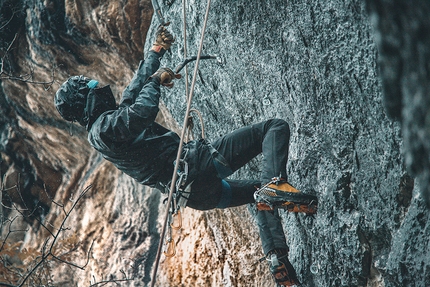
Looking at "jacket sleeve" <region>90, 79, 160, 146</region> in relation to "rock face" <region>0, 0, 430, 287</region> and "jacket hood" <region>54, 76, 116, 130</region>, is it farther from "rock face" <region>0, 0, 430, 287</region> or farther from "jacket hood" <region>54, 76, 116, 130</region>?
"rock face" <region>0, 0, 430, 287</region>

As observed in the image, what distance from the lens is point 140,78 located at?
3.67 meters

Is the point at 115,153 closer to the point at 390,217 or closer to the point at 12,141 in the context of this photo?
the point at 390,217

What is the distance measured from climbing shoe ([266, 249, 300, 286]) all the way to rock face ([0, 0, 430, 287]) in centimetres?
20

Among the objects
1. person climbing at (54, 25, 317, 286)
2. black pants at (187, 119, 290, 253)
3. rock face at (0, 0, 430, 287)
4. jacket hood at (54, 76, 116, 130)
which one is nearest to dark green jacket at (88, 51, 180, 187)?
person climbing at (54, 25, 317, 286)

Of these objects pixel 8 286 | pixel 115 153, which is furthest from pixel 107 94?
pixel 8 286

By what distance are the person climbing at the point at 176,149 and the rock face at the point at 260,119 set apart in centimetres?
24

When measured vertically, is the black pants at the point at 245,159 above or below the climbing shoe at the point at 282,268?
above

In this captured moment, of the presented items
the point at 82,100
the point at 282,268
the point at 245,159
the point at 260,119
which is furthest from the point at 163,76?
the point at 282,268

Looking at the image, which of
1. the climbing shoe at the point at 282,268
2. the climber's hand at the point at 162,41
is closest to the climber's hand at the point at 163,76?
the climber's hand at the point at 162,41

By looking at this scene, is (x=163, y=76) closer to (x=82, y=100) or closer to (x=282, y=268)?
(x=82, y=100)

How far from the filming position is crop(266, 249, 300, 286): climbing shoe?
3439 millimetres

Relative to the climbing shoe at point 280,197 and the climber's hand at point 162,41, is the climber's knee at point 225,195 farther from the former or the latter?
the climber's hand at point 162,41

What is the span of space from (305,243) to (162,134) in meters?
1.33

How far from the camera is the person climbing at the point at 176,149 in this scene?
331 centimetres
